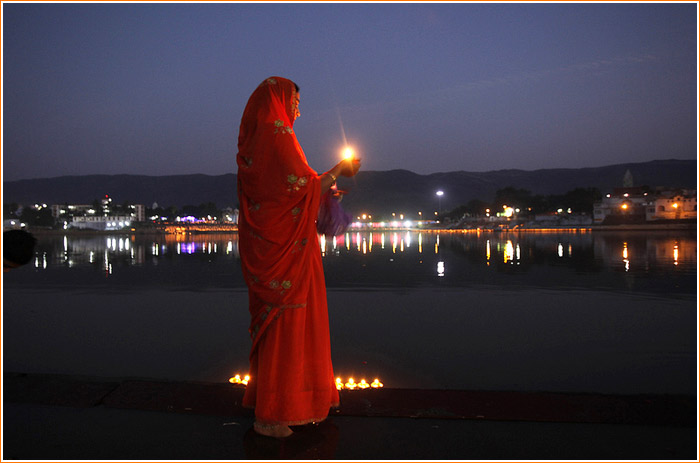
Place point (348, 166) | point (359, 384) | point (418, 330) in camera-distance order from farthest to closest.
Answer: point (418, 330) < point (359, 384) < point (348, 166)

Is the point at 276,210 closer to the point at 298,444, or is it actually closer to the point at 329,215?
the point at 329,215

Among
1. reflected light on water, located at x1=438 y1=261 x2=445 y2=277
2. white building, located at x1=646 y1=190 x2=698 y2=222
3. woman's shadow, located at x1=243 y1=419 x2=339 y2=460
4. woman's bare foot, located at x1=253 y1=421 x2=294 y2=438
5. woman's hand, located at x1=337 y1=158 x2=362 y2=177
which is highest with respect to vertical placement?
white building, located at x1=646 y1=190 x2=698 y2=222

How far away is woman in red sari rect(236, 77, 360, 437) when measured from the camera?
306 centimetres

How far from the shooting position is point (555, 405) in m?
3.40

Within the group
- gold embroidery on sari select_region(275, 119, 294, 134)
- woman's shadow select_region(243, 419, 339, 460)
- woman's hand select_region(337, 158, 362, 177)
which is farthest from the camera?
woman's hand select_region(337, 158, 362, 177)

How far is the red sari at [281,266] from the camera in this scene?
10.0 ft

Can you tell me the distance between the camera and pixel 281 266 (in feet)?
10.1

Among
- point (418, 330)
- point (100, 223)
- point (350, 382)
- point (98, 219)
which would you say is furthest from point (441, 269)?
point (98, 219)

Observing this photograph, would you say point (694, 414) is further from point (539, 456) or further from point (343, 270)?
point (343, 270)

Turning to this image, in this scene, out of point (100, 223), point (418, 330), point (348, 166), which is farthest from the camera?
point (100, 223)

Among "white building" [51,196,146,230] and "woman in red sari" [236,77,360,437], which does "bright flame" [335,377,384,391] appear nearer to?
"woman in red sari" [236,77,360,437]

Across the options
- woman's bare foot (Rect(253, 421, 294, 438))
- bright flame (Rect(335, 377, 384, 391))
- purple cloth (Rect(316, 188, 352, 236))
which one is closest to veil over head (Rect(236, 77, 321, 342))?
purple cloth (Rect(316, 188, 352, 236))

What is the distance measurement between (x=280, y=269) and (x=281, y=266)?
0.06 feet

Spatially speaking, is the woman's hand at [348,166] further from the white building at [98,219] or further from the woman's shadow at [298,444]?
the white building at [98,219]
